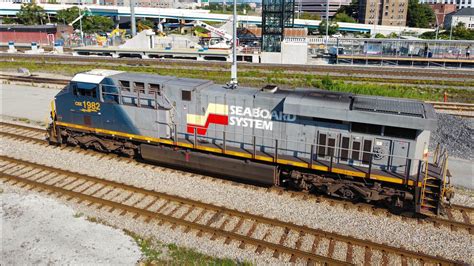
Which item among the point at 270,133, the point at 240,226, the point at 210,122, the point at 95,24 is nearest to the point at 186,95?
the point at 210,122

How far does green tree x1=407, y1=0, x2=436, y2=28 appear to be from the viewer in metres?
122

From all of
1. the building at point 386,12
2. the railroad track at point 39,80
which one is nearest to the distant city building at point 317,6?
the building at point 386,12

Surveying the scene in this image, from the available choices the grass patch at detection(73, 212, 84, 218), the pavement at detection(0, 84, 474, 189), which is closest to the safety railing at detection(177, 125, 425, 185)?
the pavement at detection(0, 84, 474, 189)

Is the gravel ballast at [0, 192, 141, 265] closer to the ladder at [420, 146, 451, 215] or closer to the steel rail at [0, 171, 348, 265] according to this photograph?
the steel rail at [0, 171, 348, 265]

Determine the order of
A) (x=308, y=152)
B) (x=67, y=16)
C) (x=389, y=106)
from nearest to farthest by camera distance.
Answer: (x=389, y=106), (x=308, y=152), (x=67, y=16)

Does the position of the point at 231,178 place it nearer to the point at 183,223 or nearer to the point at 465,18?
the point at 183,223

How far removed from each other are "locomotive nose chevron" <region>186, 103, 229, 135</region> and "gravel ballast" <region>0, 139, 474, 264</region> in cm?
169

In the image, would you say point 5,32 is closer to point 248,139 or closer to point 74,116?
point 74,116

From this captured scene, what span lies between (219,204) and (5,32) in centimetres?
7566

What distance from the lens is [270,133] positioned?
1244 centimetres

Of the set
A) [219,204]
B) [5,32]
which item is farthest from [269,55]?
[5,32]

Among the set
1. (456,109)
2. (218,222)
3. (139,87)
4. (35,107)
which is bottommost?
(218,222)

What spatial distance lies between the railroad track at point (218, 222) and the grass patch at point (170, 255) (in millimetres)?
763

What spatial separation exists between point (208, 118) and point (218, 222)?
403 cm
